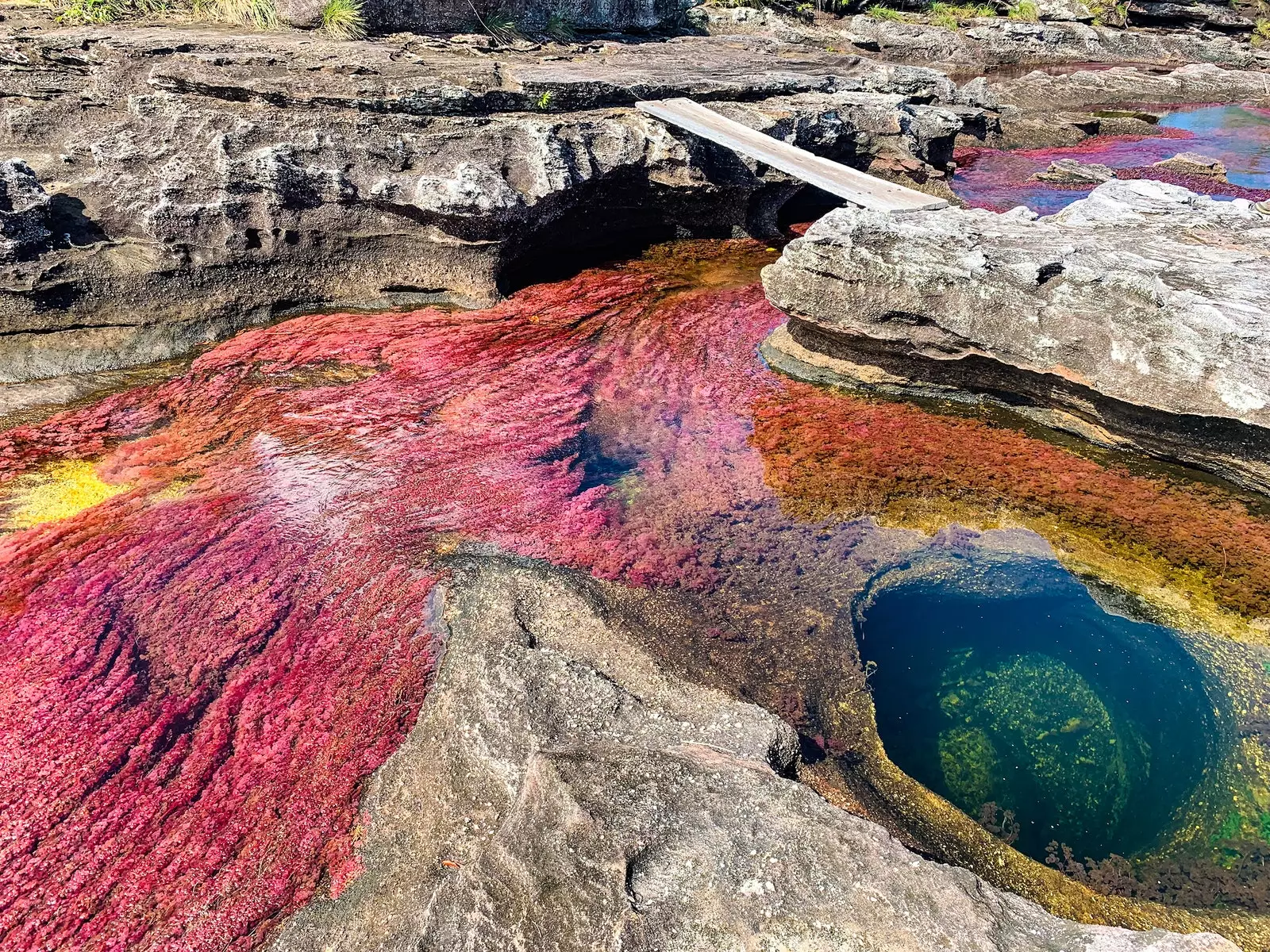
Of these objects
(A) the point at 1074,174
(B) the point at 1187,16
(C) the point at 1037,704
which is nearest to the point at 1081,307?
(C) the point at 1037,704

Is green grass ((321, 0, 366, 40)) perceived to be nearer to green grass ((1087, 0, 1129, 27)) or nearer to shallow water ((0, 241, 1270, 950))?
shallow water ((0, 241, 1270, 950))

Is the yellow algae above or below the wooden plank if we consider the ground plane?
below

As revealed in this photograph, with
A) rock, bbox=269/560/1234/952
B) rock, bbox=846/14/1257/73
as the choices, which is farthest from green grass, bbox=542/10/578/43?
rock, bbox=269/560/1234/952

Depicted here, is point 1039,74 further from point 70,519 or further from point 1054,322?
point 70,519

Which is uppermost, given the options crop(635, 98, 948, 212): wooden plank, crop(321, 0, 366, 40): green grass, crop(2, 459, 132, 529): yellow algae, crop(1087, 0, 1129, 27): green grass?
crop(321, 0, 366, 40): green grass

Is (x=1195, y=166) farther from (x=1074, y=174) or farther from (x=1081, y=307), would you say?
(x=1081, y=307)

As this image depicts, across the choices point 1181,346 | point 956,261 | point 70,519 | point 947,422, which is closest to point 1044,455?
point 947,422
